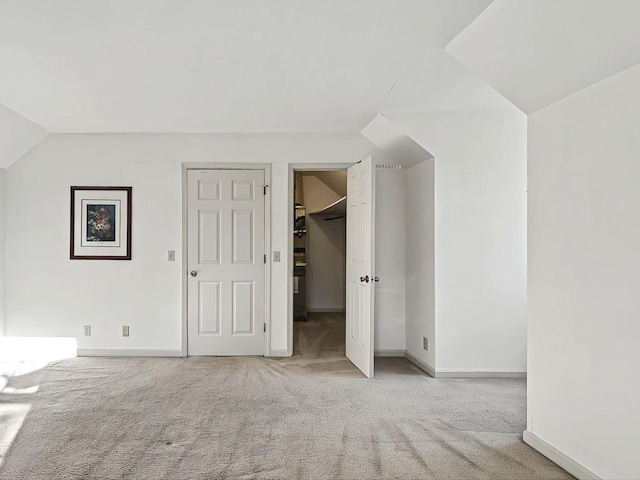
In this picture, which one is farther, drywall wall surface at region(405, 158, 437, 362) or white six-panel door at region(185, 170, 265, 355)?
white six-panel door at region(185, 170, 265, 355)

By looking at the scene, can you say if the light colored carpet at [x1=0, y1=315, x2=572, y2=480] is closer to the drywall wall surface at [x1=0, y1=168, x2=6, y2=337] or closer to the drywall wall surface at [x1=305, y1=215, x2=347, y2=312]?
the drywall wall surface at [x1=0, y1=168, x2=6, y2=337]

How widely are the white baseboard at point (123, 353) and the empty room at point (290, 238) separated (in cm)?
2

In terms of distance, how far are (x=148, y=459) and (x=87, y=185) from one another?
3.50 meters

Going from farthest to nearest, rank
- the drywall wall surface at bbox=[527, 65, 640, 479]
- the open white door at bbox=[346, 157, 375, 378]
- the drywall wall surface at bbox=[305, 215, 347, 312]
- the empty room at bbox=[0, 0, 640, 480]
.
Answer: the drywall wall surface at bbox=[305, 215, 347, 312] → the open white door at bbox=[346, 157, 375, 378] → the empty room at bbox=[0, 0, 640, 480] → the drywall wall surface at bbox=[527, 65, 640, 479]

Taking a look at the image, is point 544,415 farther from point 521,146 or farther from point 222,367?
point 222,367

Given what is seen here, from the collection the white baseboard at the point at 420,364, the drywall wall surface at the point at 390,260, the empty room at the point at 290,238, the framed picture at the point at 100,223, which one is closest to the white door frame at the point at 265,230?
the empty room at the point at 290,238

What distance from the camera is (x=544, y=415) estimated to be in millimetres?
2992

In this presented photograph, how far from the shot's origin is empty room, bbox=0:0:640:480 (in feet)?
8.42

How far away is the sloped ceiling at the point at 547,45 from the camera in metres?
2.15

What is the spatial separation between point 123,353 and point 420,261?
3252 mm

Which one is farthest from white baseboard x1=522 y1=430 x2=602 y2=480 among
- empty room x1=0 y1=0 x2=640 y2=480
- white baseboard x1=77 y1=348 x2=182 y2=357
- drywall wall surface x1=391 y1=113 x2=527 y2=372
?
white baseboard x1=77 y1=348 x2=182 y2=357

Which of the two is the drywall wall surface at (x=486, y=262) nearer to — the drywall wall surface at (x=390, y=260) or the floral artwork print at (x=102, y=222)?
the drywall wall surface at (x=390, y=260)

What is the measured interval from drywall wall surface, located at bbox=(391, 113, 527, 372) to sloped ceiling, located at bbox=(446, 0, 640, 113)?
1.63m

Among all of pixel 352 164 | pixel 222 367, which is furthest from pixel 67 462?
pixel 352 164
